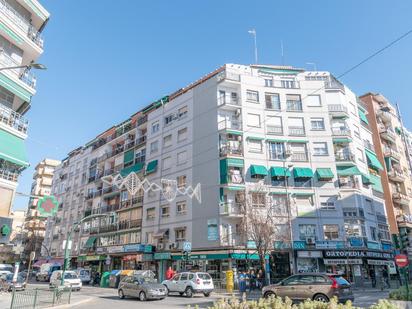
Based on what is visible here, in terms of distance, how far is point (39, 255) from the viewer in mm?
61688

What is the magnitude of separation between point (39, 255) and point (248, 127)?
166 feet

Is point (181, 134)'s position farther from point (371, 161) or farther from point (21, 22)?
point (371, 161)

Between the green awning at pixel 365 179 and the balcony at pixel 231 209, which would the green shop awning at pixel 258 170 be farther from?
the green awning at pixel 365 179

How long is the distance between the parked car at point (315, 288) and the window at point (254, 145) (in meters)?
18.5

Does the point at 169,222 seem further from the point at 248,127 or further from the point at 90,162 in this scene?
the point at 90,162

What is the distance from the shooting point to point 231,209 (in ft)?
98.5

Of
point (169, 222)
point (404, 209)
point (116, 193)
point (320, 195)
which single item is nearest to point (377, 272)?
point (320, 195)

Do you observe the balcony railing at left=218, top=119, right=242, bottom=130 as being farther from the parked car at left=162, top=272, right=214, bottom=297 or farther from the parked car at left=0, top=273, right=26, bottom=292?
the parked car at left=0, top=273, right=26, bottom=292

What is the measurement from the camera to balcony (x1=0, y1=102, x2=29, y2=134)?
18642mm

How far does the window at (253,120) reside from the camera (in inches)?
1338

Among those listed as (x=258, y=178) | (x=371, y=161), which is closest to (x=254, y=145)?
(x=258, y=178)

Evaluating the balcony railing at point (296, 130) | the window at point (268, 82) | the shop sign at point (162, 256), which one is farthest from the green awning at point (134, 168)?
the balcony railing at point (296, 130)

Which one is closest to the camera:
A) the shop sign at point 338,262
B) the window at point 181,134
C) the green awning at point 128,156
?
the shop sign at point 338,262

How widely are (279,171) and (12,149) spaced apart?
2281 cm
